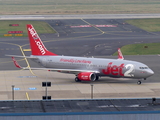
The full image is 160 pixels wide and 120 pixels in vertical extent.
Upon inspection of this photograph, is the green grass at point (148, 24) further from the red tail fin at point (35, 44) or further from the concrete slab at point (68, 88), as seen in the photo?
the concrete slab at point (68, 88)

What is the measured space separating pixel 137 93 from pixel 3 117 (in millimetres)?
30775

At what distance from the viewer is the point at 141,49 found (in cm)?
10525

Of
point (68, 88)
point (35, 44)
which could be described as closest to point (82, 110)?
point (68, 88)

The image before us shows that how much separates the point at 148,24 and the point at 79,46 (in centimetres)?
5430

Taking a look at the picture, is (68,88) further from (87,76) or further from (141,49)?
(141,49)

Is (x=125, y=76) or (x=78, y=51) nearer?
(x=125, y=76)

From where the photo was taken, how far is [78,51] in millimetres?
102438

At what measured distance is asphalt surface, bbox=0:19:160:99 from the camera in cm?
6718

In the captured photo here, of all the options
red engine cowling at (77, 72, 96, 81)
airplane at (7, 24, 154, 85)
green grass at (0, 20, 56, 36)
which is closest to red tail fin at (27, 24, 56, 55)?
airplane at (7, 24, 154, 85)

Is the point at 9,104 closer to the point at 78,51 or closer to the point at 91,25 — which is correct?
the point at 78,51

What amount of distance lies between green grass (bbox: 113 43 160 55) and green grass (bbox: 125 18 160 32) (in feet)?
106

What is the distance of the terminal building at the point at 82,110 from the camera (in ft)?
118

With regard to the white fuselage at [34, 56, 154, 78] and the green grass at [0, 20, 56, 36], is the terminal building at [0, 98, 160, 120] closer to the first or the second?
the white fuselage at [34, 56, 154, 78]

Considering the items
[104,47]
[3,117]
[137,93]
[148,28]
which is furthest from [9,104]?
[148,28]
